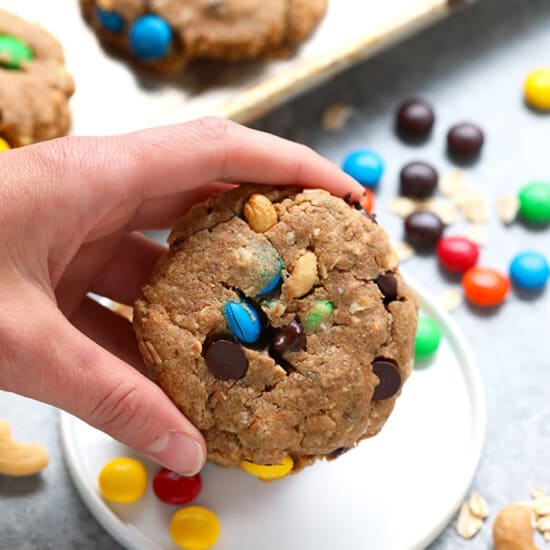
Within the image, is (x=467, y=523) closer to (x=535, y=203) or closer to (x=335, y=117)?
(x=535, y=203)

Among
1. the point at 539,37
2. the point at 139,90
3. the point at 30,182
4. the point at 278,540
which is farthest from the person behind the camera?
the point at 539,37

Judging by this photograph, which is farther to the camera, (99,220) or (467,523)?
(467,523)

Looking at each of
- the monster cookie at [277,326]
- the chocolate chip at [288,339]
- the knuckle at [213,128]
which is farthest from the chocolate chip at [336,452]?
the knuckle at [213,128]

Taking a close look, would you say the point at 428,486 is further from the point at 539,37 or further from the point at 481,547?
the point at 539,37

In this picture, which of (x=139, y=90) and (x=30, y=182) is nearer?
(x=30, y=182)

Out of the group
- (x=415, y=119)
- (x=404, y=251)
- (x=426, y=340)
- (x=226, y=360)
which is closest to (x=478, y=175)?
(x=415, y=119)

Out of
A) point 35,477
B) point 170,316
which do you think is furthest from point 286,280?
point 35,477

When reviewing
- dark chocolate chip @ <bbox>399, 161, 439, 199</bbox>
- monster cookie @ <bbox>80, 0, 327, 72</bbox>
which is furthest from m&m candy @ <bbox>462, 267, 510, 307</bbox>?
monster cookie @ <bbox>80, 0, 327, 72</bbox>
